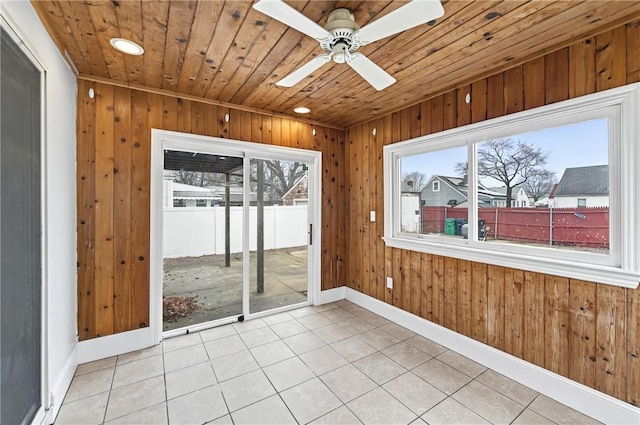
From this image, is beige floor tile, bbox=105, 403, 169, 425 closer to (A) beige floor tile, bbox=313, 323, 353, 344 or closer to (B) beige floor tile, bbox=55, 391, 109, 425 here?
(B) beige floor tile, bbox=55, 391, 109, 425

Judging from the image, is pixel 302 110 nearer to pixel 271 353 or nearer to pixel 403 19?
pixel 403 19

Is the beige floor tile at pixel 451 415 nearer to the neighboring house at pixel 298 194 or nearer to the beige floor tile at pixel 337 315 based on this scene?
the beige floor tile at pixel 337 315

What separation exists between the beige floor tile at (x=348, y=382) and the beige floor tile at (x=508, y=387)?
926 mm

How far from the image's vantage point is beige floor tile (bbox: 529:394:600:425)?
1.79 m

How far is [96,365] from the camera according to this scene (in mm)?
2381

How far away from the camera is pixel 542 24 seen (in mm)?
1734

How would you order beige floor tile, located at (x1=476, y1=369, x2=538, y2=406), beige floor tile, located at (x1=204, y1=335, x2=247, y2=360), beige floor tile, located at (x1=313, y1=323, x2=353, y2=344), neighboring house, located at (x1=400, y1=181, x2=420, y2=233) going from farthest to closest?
neighboring house, located at (x1=400, y1=181, x2=420, y2=233), beige floor tile, located at (x1=313, y1=323, x2=353, y2=344), beige floor tile, located at (x1=204, y1=335, x2=247, y2=360), beige floor tile, located at (x1=476, y1=369, x2=538, y2=406)

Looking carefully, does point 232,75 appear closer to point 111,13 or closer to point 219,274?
point 111,13

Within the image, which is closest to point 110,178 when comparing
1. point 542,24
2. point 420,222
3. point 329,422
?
point 329,422

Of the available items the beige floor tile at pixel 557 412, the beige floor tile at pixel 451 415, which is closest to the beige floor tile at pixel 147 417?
the beige floor tile at pixel 451 415

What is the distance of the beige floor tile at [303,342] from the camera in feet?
8.75

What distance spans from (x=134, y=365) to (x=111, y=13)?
2.67m

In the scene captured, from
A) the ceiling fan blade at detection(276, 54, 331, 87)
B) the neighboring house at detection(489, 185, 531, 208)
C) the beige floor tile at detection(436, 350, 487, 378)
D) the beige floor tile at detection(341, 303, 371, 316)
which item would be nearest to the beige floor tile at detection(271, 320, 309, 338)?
the beige floor tile at detection(341, 303, 371, 316)

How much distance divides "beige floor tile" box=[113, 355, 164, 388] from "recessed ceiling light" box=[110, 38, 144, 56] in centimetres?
255
